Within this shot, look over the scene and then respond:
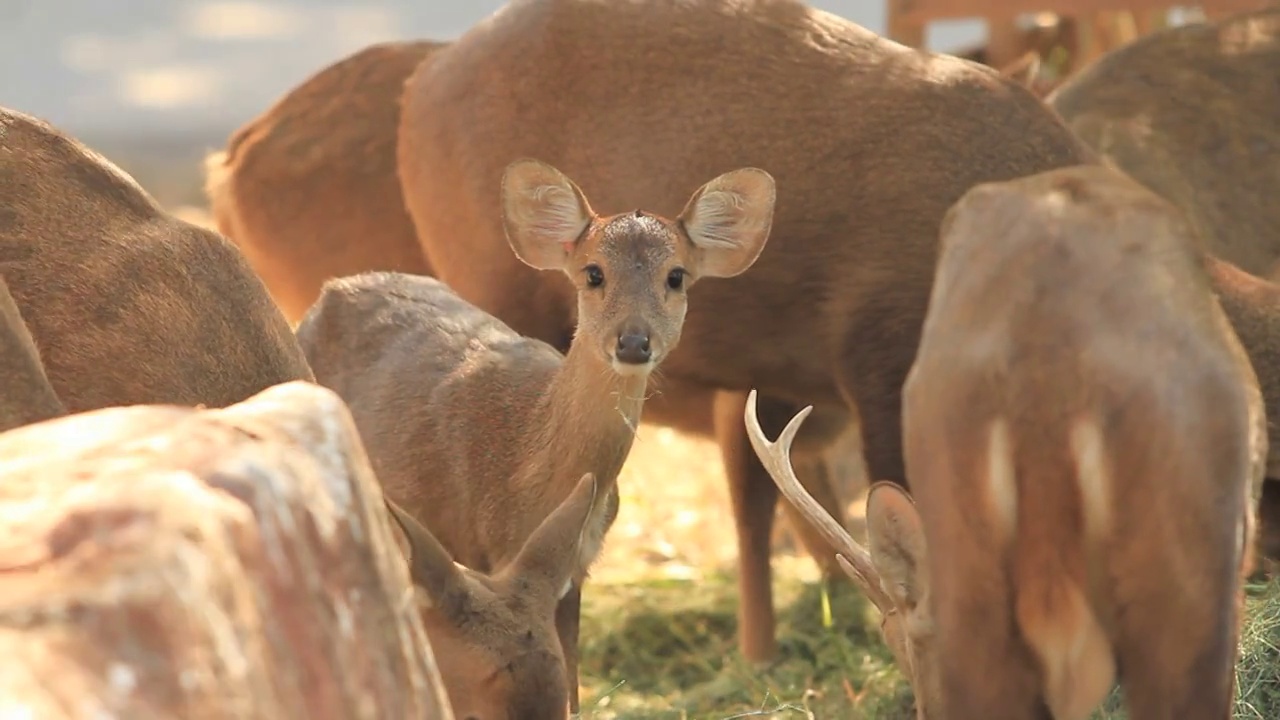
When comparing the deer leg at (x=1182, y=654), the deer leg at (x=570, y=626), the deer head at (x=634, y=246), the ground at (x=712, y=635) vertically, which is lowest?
the ground at (x=712, y=635)

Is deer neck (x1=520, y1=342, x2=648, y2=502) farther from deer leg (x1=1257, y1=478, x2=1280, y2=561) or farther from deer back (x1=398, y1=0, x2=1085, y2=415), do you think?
deer leg (x1=1257, y1=478, x2=1280, y2=561)

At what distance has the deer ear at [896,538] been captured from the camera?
3.80m

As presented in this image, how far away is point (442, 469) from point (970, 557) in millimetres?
2376

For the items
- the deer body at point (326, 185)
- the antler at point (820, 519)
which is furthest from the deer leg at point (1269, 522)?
the deer body at point (326, 185)

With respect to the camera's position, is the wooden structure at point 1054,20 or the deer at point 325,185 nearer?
the deer at point 325,185

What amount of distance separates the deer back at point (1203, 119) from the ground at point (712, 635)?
186 centimetres

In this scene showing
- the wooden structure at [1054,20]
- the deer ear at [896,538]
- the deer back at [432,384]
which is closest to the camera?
the deer ear at [896,538]

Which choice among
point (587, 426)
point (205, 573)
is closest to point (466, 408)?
point (587, 426)

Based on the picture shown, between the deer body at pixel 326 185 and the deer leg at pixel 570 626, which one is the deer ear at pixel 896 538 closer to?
the deer leg at pixel 570 626

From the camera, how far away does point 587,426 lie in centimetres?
482

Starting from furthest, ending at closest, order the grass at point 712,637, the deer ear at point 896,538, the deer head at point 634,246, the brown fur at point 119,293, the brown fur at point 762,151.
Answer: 1. the brown fur at point 762,151
2. the grass at point 712,637
3. the deer head at point 634,246
4. the brown fur at point 119,293
5. the deer ear at point 896,538

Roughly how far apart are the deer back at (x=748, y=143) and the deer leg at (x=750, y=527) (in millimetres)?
578

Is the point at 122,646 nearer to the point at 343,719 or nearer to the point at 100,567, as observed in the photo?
the point at 100,567

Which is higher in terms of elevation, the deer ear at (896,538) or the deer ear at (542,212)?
the deer ear at (542,212)
